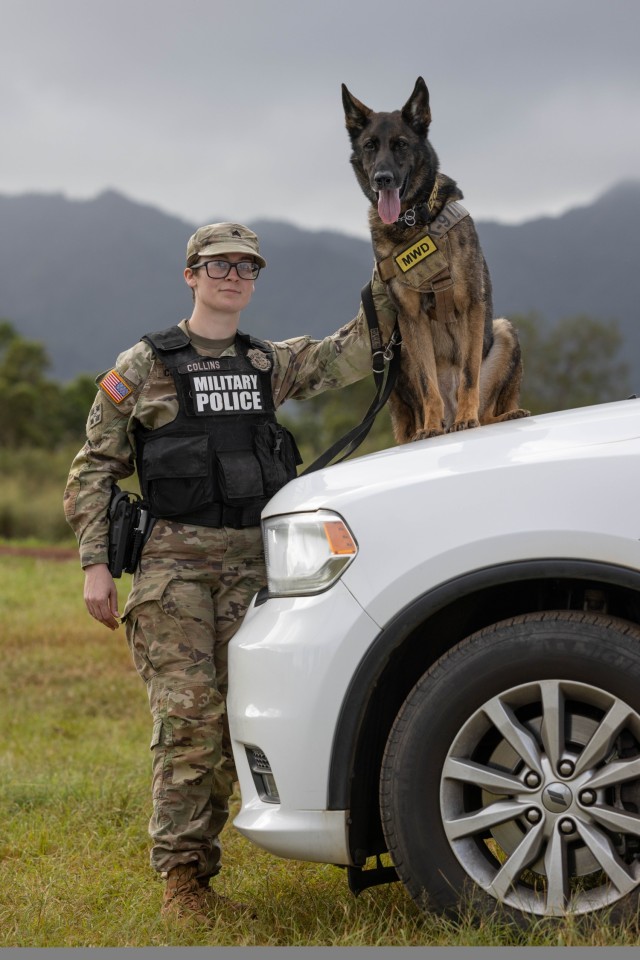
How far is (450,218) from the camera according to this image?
3.81 m

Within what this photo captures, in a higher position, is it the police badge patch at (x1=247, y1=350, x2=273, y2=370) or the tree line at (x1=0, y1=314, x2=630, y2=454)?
the tree line at (x1=0, y1=314, x2=630, y2=454)

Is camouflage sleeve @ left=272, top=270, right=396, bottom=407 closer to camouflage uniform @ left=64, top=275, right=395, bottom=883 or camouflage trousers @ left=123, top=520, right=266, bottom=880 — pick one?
camouflage uniform @ left=64, top=275, right=395, bottom=883

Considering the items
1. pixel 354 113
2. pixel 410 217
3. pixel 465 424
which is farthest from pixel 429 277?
pixel 354 113

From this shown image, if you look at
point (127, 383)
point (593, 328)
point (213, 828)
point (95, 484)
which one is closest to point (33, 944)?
point (213, 828)

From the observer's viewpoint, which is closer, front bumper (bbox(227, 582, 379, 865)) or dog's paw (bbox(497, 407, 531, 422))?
front bumper (bbox(227, 582, 379, 865))

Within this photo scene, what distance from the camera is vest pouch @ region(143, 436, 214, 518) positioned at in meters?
3.67

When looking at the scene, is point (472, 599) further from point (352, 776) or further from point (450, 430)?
point (450, 430)

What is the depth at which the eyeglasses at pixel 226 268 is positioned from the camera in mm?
3837

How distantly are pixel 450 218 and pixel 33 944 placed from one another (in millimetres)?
2749

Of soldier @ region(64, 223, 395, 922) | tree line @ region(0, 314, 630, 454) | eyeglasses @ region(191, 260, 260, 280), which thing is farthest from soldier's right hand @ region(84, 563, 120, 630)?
tree line @ region(0, 314, 630, 454)

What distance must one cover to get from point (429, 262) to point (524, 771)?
185 centimetres

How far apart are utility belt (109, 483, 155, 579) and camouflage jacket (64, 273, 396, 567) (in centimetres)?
5

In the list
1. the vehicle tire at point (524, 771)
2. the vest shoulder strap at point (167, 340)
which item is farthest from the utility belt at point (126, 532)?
the vehicle tire at point (524, 771)

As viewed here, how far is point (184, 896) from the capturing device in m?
3.42
